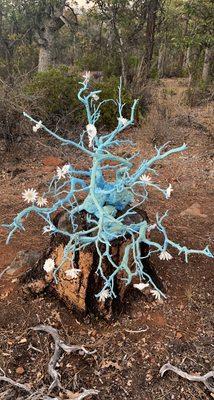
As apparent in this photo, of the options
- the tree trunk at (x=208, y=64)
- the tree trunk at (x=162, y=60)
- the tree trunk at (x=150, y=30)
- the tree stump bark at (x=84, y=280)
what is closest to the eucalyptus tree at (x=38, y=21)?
the tree trunk at (x=162, y=60)

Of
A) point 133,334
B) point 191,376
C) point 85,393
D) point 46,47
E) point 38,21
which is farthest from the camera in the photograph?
point 38,21

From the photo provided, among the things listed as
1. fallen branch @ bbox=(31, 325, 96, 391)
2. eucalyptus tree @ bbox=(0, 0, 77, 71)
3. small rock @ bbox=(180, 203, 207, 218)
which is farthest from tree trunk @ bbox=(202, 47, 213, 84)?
fallen branch @ bbox=(31, 325, 96, 391)

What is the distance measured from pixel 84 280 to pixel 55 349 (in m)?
0.41

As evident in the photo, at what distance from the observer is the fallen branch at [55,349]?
7.11 ft

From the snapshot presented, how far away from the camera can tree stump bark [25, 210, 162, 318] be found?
8.23ft

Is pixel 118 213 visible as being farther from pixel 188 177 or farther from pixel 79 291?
pixel 188 177

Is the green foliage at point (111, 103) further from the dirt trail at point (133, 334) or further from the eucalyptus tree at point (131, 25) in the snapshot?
the dirt trail at point (133, 334)

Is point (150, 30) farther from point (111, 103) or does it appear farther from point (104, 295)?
point (104, 295)

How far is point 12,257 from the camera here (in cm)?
318

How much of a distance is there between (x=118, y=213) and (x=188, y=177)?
2.61m

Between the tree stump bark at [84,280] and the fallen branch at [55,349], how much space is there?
0.21m

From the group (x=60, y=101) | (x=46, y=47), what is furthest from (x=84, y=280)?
(x=46, y=47)

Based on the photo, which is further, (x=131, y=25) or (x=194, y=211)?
(x=131, y=25)

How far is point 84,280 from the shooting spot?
2.53m
